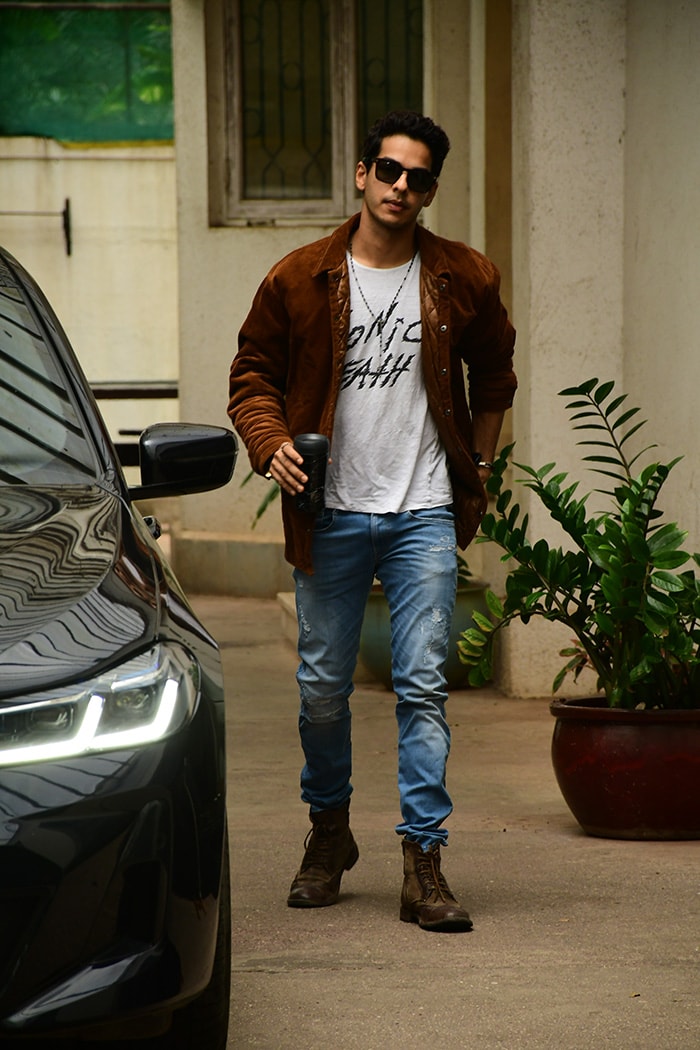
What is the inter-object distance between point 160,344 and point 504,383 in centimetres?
1249

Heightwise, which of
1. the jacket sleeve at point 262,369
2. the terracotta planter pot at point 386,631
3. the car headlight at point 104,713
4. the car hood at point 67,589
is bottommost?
the terracotta planter pot at point 386,631

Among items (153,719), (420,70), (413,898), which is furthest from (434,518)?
(420,70)

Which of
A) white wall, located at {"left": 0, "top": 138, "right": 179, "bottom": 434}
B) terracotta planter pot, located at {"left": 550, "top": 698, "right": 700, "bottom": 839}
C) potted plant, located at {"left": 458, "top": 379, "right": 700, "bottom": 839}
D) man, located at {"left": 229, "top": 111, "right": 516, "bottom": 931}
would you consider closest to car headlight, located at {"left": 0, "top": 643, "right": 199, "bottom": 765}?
man, located at {"left": 229, "top": 111, "right": 516, "bottom": 931}

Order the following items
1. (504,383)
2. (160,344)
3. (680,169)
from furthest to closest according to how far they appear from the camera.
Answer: (160,344), (680,169), (504,383)

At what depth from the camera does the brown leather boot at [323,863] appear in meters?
4.52

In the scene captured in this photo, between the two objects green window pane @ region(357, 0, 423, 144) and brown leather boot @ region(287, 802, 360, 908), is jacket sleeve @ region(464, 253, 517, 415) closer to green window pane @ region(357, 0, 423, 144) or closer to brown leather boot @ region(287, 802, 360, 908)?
brown leather boot @ region(287, 802, 360, 908)

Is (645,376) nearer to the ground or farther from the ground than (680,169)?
nearer to the ground

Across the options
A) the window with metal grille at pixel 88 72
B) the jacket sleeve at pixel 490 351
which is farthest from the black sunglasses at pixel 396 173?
the window with metal grille at pixel 88 72

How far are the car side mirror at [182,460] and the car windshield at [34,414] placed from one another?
19 cm

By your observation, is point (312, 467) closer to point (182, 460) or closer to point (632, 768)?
point (182, 460)

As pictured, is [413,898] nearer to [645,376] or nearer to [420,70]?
[645,376]

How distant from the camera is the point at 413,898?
4348 mm

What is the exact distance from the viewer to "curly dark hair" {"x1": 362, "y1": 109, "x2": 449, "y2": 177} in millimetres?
4316

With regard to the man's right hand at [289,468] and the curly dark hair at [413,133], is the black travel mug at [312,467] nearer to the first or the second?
the man's right hand at [289,468]
